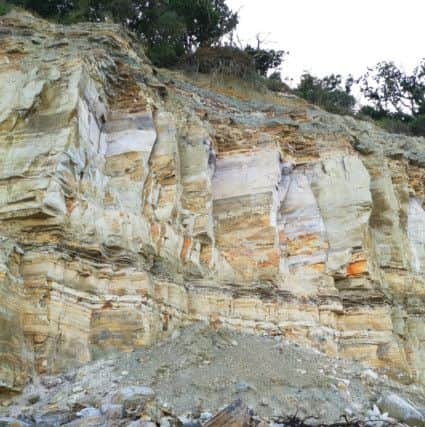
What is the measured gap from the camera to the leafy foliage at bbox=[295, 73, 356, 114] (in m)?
27.2

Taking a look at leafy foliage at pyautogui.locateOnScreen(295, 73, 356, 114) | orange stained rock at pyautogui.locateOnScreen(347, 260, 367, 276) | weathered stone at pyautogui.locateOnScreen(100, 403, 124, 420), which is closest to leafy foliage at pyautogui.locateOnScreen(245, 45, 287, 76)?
leafy foliage at pyautogui.locateOnScreen(295, 73, 356, 114)

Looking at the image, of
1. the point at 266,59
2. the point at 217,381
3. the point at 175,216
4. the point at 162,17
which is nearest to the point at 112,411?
the point at 217,381

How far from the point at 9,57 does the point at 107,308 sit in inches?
238

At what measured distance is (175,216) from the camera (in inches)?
583

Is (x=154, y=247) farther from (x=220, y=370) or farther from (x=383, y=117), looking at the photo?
(x=383, y=117)

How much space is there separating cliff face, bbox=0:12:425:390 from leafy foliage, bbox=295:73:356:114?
720 cm

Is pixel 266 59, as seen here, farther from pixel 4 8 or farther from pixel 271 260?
pixel 271 260

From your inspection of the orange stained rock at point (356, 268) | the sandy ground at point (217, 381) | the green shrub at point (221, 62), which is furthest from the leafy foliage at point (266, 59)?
the sandy ground at point (217, 381)

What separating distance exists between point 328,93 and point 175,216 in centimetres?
1680

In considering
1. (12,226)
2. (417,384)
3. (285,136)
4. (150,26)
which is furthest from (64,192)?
(150,26)

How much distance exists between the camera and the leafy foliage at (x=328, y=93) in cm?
2723

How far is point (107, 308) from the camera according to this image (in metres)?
11.9

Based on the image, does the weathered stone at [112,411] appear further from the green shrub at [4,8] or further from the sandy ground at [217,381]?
the green shrub at [4,8]

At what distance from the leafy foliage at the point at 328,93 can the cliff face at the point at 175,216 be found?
720cm
